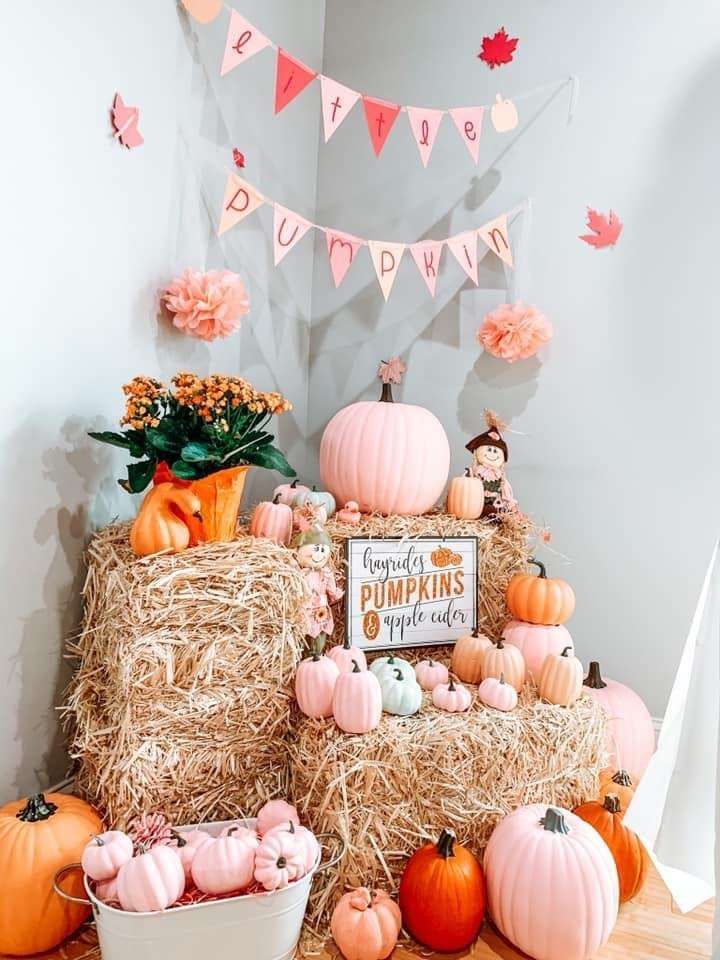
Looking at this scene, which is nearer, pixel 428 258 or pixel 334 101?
pixel 334 101

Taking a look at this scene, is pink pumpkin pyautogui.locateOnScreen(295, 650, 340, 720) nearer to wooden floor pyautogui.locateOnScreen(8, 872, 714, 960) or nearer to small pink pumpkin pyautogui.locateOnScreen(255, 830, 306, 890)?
small pink pumpkin pyautogui.locateOnScreen(255, 830, 306, 890)

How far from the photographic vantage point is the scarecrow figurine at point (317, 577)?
6.02 ft

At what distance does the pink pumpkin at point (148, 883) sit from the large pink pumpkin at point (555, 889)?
653 millimetres

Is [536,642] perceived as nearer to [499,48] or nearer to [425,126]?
[425,126]

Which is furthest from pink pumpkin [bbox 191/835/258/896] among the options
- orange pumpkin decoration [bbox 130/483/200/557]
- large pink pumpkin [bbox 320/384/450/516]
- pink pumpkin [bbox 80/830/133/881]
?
large pink pumpkin [bbox 320/384/450/516]

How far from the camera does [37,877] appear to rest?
144 centimetres

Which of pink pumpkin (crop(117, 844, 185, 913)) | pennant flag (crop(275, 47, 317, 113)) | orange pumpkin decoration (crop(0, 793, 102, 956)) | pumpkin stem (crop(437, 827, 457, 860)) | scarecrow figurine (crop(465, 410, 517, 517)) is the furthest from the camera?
scarecrow figurine (crop(465, 410, 517, 517))

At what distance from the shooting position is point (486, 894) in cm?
158

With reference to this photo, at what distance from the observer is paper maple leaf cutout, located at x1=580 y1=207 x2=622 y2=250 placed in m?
2.45

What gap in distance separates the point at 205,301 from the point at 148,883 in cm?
137

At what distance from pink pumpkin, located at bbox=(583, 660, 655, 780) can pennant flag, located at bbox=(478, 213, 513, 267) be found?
4.40 ft

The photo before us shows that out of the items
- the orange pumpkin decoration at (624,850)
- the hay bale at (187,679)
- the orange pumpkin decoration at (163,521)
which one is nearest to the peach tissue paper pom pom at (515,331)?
the hay bale at (187,679)

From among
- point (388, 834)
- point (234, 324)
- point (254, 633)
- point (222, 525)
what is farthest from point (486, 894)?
point (234, 324)

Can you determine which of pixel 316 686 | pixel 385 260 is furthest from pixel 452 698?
pixel 385 260
